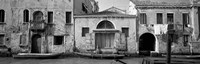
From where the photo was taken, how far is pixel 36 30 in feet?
59.6

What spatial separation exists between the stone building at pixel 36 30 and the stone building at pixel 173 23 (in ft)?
26.3

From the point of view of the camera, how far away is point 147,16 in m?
18.6

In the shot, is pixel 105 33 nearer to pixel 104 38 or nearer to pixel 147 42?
pixel 104 38

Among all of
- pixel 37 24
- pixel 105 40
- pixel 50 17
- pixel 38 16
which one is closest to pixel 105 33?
pixel 105 40

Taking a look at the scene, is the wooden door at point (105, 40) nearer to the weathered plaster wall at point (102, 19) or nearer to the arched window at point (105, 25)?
the arched window at point (105, 25)

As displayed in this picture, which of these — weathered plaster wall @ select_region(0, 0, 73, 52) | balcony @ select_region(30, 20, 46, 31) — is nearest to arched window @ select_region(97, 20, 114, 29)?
weathered plaster wall @ select_region(0, 0, 73, 52)

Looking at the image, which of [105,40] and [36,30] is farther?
[105,40]

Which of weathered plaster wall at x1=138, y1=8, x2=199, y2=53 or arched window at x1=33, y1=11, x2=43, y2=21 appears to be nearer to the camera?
weathered plaster wall at x1=138, y1=8, x2=199, y2=53

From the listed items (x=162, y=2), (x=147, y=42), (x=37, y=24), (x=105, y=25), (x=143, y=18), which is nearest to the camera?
(x=37, y=24)

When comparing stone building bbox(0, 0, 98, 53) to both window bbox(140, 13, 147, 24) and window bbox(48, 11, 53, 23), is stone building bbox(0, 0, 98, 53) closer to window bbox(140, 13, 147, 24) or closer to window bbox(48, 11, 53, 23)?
window bbox(48, 11, 53, 23)

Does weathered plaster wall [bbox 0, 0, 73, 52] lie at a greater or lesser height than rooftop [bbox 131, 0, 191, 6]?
lesser

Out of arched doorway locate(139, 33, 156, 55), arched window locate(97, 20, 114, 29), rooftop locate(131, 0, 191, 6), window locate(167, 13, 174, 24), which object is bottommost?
arched doorway locate(139, 33, 156, 55)

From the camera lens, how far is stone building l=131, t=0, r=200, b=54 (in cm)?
→ 1828

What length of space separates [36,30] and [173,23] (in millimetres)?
15120
